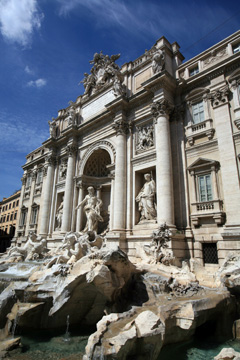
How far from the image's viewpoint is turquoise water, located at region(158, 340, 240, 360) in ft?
19.5

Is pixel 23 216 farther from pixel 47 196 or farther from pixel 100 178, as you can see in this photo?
pixel 100 178

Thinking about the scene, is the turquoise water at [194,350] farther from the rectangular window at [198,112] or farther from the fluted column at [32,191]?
the fluted column at [32,191]

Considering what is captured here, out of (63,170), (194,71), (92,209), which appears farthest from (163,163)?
(63,170)

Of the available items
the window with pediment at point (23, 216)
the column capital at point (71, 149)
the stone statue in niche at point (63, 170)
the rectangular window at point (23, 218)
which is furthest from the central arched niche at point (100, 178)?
the rectangular window at point (23, 218)

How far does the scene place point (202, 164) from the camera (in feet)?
40.4

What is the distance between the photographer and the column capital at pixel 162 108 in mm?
13750

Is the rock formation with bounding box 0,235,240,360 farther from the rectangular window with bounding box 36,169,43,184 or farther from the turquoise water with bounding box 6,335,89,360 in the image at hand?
the rectangular window with bounding box 36,169,43,184

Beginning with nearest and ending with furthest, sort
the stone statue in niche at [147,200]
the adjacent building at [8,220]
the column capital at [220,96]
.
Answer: the column capital at [220,96] → the stone statue in niche at [147,200] → the adjacent building at [8,220]

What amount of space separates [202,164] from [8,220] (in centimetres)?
3556

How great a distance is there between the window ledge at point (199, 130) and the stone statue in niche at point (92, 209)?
7.66m

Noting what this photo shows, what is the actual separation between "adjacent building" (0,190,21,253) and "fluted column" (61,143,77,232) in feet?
71.3

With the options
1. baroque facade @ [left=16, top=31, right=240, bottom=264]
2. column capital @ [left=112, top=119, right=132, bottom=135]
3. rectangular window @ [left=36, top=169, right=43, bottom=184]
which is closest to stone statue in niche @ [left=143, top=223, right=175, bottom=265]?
baroque facade @ [left=16, top=31, right=240, bottom=264]

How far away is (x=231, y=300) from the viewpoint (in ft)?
24.5

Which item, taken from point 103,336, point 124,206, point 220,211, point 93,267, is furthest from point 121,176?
point 103,336
